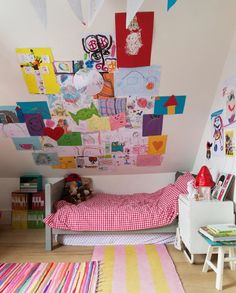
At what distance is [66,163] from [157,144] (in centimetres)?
124

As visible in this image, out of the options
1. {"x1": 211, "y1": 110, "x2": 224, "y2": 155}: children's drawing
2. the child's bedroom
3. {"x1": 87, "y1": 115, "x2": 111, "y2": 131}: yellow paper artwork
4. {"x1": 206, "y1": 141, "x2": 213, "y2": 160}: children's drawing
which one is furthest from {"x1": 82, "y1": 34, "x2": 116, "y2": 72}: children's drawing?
{"x1": 206, "y1": 141, "x2": 213, "y2": 160}: children's drawing

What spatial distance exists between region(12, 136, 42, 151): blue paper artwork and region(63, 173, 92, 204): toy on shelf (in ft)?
2.14

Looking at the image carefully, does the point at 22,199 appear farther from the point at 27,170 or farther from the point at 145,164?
the point at 145,164

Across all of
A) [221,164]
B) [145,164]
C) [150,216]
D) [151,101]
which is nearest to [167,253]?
[150,216]

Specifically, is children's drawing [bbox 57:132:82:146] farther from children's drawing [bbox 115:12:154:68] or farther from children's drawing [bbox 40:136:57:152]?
children's drawing [bbox 115:12:154:68]

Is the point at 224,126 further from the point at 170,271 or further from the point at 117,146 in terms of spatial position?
the point at 170,271

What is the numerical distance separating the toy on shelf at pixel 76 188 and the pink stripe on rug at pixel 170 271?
45.7 inches

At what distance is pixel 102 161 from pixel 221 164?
150 cm

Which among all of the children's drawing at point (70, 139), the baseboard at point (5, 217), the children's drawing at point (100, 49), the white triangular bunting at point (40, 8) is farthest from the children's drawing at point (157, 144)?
the baseboard at point (5, 217)

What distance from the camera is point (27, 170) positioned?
3.70 metres

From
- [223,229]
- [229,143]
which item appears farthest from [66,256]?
[229,143]

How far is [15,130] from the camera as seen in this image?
2967 mm

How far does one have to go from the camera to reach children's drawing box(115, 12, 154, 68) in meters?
2.06

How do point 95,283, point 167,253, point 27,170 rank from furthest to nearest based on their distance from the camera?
point 27,170 → point 167,253 → point 95,283
